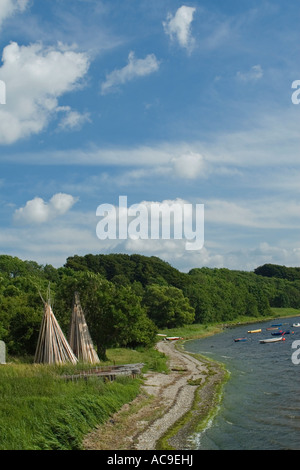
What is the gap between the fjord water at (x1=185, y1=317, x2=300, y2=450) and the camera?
63.6ft

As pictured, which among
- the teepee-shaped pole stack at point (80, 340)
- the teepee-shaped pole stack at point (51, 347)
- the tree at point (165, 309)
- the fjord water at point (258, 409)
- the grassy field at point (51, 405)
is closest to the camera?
the grassy field at point (51, 405)

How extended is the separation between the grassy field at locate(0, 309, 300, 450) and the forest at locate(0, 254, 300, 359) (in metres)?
9.71

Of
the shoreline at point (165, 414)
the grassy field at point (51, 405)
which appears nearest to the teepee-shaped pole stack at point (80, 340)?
the shoreline at point (165, 414)

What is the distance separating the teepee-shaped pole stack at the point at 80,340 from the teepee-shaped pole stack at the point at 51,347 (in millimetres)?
2205

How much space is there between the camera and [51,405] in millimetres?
18656

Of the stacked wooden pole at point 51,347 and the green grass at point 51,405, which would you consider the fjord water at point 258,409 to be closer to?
the green grass at point 51,405

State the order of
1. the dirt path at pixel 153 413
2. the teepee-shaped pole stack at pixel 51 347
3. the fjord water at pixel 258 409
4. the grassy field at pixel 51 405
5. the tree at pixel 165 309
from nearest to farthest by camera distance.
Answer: the grassy field at pixel 51 405 < the dirt path at pixel 153 413 < the fjord water at pixel 258 409 < the teepee-shaped pole stack at pixel 51 347 < the tree at pixel 165 309

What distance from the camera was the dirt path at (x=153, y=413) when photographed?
18.2 meters

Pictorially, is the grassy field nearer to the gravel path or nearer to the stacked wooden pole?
the gravel path

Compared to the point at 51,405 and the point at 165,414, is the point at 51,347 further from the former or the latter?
the point at 51,405

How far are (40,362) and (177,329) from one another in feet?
219

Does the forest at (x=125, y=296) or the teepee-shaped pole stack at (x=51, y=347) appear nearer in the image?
the teepee-shaped pole stack at (x=51, y=347)

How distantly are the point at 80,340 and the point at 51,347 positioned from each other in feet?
12.6

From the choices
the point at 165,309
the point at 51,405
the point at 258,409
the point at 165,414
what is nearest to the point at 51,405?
the point at 51,405
